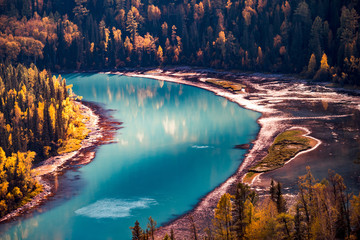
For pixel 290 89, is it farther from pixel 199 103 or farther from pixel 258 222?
pixel 258 222

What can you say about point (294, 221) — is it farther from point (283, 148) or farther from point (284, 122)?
point (284, 122)

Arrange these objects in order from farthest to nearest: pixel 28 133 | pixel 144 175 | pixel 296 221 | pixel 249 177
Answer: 1. pixel 28 133
2. pixel 144 175
3. pixel 249 177
4. pixel 296 221

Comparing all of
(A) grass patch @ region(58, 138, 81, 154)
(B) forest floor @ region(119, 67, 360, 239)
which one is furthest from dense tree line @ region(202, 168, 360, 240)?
(A) grass patch @ region(58, 138, 81, 154)

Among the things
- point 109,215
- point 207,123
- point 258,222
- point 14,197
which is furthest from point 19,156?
point 207,123

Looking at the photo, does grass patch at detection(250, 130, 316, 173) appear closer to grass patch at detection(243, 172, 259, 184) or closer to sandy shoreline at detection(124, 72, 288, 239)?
grass patch at detection(243, 172, 259, 184)

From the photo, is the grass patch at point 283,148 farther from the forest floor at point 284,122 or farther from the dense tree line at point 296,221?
the dense tree line at point 296,221

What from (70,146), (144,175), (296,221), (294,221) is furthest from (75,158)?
(296,221)

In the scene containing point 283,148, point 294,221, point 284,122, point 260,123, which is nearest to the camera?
point 294,221
